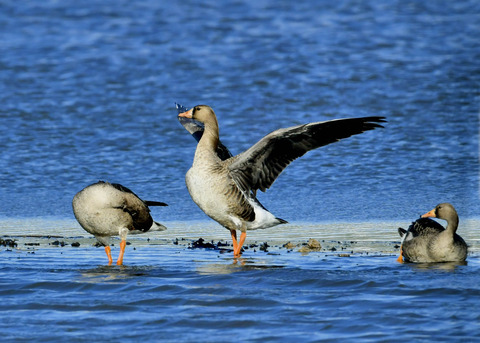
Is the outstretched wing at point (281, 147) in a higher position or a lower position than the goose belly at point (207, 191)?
higher

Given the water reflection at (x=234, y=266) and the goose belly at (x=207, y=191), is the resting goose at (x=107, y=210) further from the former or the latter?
the water reflection at (x=234, y=266)

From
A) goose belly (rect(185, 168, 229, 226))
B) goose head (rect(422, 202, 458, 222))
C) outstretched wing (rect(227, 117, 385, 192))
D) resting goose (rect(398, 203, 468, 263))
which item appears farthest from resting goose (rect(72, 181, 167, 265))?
goose head (rect(422, 202, 458, 222))

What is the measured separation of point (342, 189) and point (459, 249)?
4.30 m

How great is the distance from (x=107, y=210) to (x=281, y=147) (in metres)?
2.29

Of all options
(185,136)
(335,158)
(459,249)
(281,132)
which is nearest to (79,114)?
(185,136)

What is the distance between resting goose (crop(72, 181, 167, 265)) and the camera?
29.8 feet

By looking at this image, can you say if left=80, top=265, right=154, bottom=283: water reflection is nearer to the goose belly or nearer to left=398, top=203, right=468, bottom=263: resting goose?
the goose belly

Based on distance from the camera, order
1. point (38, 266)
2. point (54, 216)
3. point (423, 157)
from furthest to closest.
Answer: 1. point (423, 157)
2. point (54, 216)
3. point (38, 266)

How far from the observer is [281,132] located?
30.7ft

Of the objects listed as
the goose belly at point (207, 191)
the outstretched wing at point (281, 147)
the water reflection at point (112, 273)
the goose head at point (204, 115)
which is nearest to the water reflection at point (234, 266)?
the water reflection at point (112, 273)

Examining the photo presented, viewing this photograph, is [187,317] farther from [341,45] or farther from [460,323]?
[341,45]

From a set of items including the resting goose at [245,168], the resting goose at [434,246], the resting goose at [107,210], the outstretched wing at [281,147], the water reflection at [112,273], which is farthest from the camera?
the resting goose at [245,168]

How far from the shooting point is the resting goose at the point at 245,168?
9719 millimetres

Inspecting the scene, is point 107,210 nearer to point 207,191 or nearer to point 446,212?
point 207,191
